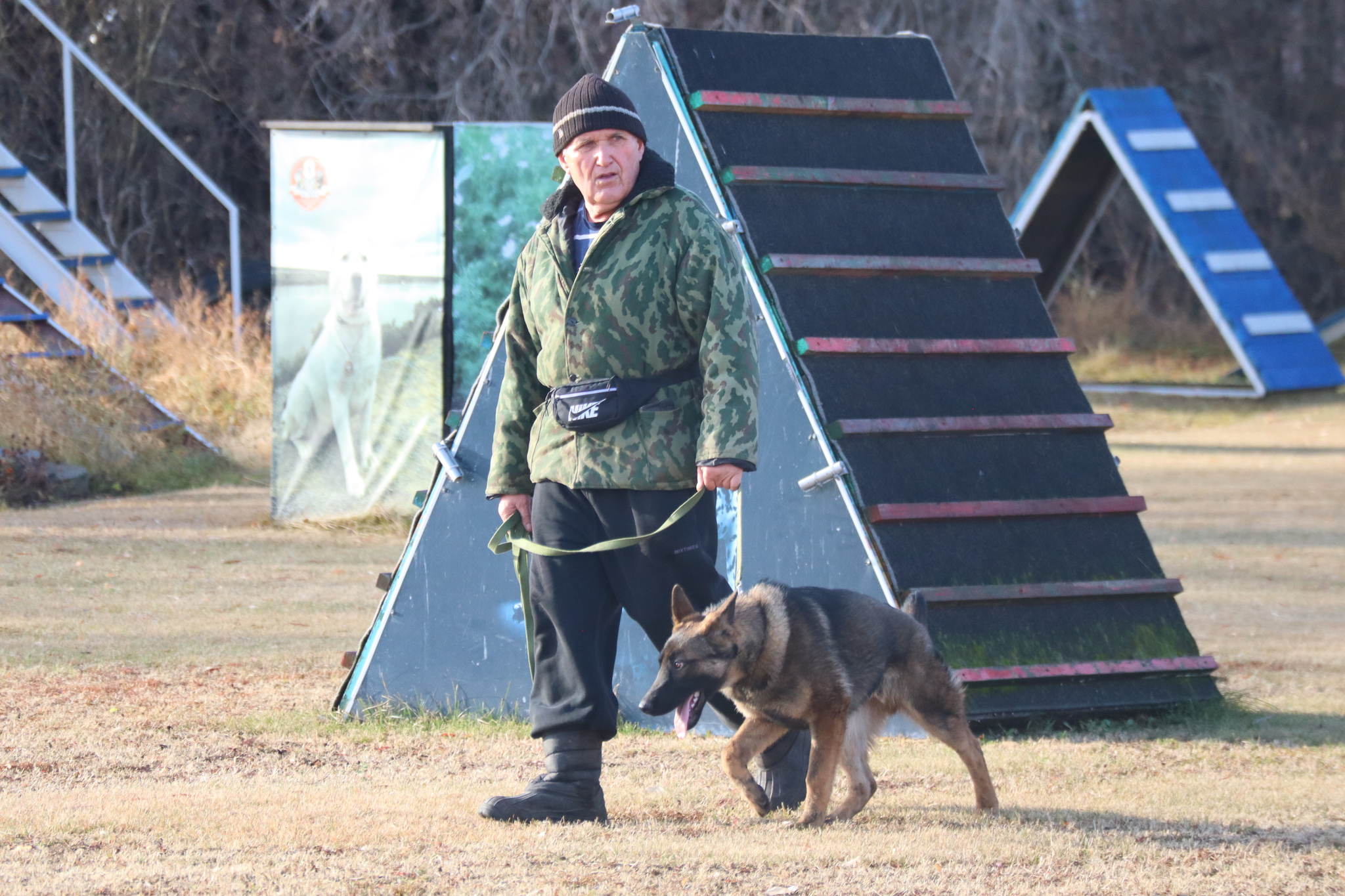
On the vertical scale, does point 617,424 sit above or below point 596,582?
above

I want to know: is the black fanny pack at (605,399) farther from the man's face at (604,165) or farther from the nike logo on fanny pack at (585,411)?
the man's face at (604,165)

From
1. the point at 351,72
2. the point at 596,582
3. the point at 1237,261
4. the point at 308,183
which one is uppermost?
the point at 351,72

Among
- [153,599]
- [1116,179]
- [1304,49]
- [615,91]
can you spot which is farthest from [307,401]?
[1304,49]

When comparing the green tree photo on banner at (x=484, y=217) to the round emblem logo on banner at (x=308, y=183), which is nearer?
the green tree photo on banner at (x=484, y=217)

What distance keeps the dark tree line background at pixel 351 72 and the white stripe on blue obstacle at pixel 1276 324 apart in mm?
5578

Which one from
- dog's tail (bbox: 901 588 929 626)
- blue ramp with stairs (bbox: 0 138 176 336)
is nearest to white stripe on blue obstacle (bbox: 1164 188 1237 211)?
blue ramp with stairs (bbox: 0 138 176 336)

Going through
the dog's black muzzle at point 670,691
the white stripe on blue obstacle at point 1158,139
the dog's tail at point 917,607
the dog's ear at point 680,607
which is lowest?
the dog's black muzzle at point 670,691

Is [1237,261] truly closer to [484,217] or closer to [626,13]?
[484,217]

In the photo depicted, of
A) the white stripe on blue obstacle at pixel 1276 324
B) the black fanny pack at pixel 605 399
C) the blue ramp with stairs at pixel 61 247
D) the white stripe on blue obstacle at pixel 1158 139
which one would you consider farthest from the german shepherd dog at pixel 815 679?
the white stripe on blue obstacle at pixel 1276 324

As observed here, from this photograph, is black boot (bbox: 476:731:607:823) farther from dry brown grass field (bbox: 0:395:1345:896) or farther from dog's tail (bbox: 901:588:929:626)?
dog's tail (bbox: 901:588:929:626)

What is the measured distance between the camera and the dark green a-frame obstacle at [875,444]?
5750 mm

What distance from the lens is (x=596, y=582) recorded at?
14.6 feet

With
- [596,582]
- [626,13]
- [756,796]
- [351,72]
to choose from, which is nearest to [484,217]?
[626,13]

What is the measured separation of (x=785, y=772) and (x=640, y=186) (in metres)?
1.78
